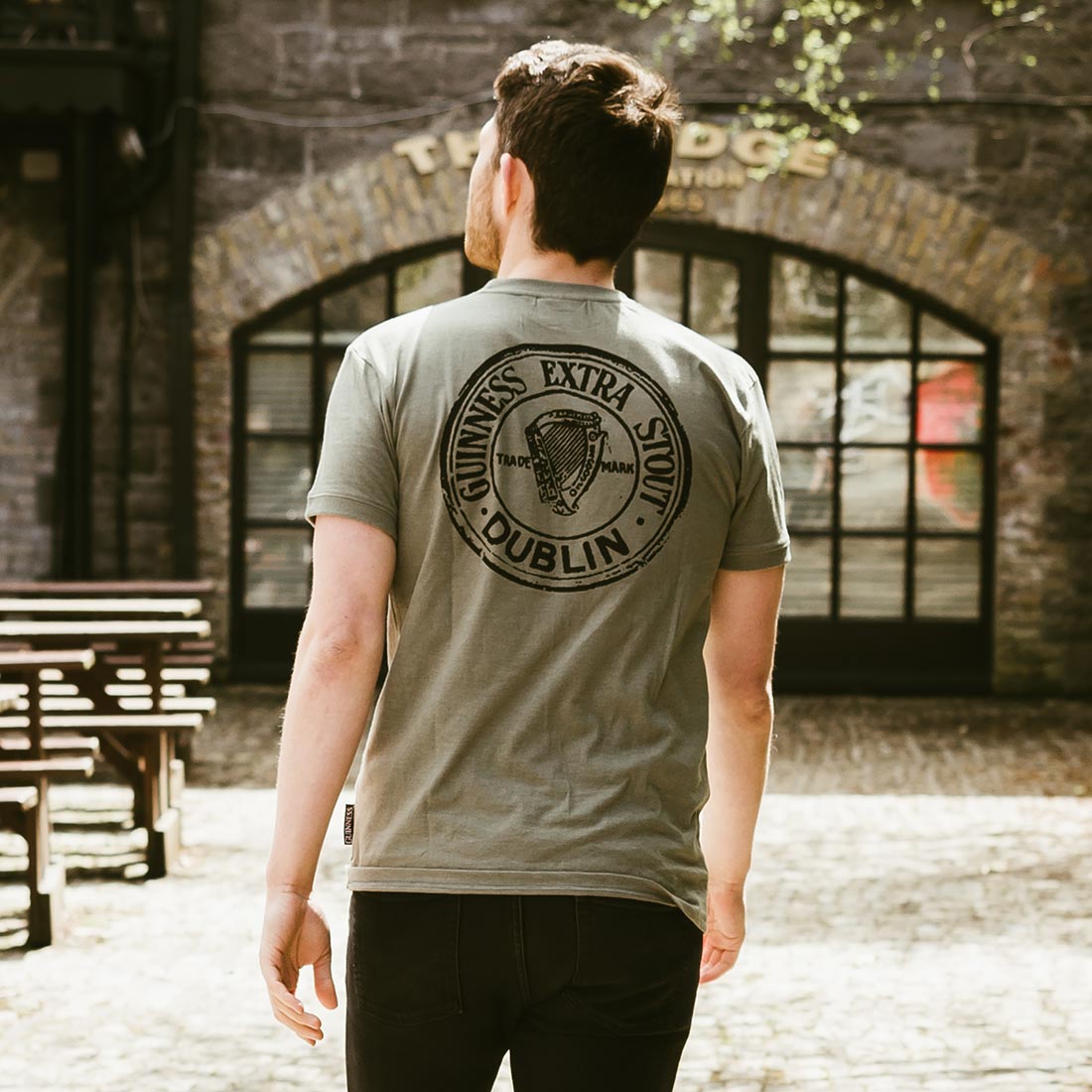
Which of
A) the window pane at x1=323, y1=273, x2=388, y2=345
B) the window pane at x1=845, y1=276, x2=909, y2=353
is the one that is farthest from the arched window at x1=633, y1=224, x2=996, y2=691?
the window pane at x1=323, y1=273, x2=388, y2=345

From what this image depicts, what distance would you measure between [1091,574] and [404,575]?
898 centimetres

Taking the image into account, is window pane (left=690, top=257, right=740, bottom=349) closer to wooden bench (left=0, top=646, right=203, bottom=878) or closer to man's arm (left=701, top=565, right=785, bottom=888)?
wooden bench (left=0, top=646, right=203, bottom=878)

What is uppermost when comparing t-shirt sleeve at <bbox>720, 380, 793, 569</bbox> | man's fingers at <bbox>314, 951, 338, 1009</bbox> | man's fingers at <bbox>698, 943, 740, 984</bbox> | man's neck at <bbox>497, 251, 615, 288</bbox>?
man's neck at <bbox>497, 251, 615, 288</bbox>

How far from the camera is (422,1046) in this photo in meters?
1.84

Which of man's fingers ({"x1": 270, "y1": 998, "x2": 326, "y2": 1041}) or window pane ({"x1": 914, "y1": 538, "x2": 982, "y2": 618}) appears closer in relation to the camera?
man's fingers ({"x1": 270, "y1": 998, "x2": 326, "y2": 1041})

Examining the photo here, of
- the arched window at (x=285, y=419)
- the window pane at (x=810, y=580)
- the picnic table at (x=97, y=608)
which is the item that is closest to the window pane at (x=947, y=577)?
the window pane at (x=810, y=580)

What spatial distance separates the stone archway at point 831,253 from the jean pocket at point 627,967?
862cm

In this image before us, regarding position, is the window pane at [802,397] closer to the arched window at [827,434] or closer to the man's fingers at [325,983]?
the arched window at [827,434]

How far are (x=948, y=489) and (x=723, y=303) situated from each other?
1.72 metres

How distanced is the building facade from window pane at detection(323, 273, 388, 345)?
0.01m

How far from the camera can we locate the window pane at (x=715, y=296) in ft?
34.3

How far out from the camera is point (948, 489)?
34.4ft

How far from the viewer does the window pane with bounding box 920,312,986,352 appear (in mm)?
10391

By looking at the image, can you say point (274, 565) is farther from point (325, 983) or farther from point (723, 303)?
point (325, 983)
